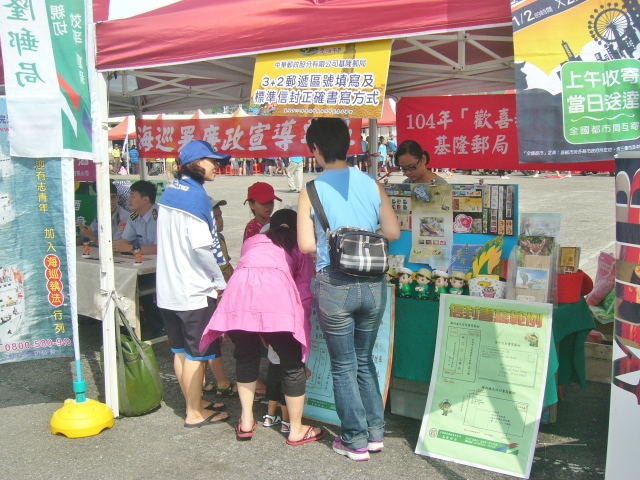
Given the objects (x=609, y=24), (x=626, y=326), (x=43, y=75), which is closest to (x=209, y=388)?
(x=43, y=75)

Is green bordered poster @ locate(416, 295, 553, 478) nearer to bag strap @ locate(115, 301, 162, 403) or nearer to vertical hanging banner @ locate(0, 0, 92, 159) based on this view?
bag strap @ locate(115, 301, 162, 403)

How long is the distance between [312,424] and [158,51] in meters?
2.36

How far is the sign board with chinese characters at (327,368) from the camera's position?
3.51 meters

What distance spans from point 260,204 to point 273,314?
96cm

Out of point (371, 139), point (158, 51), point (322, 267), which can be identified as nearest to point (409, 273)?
point (322, 267)

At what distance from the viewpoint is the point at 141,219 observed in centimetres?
514

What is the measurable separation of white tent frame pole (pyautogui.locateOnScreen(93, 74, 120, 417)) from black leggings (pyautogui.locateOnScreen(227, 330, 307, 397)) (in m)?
0.87

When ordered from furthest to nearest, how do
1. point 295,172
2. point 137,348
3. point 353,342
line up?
point 295,172, point 137,348, point 353,342

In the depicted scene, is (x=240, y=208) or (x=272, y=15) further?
(x=240, y=208)

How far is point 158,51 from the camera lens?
3.54 meters

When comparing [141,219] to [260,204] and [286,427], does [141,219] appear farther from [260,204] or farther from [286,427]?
[286,427]

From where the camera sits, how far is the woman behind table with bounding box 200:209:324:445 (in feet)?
10.6

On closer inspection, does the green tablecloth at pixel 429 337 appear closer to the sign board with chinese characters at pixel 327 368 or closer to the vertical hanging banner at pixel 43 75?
the sign board with chinese characters at pixel 327 368

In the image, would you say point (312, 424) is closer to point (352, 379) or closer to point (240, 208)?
point (352, 379)
